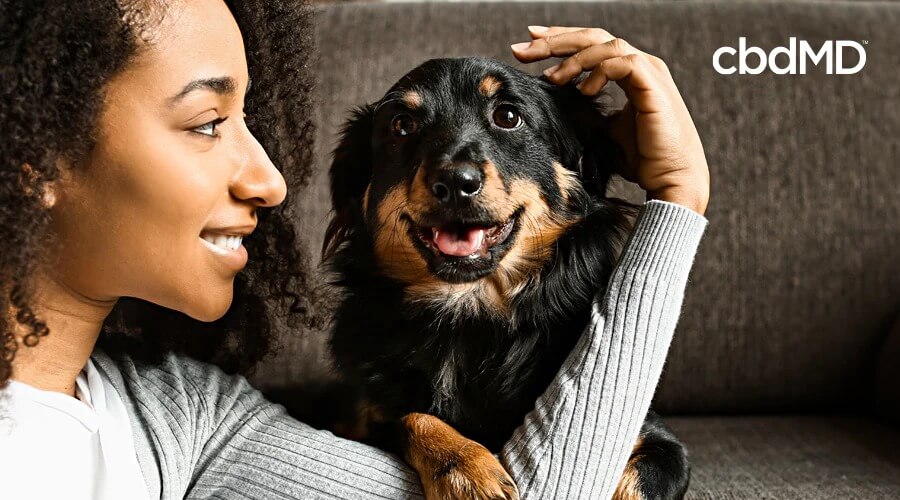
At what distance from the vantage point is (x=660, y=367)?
3.82 feet

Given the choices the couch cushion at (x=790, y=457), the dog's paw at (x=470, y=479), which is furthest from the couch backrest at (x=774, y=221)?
the dog's paw at (x=470, y=479)

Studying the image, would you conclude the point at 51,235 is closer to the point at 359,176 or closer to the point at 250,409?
the point at 250,409

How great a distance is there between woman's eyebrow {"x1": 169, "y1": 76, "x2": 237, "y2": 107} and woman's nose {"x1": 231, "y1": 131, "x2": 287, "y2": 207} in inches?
3.3


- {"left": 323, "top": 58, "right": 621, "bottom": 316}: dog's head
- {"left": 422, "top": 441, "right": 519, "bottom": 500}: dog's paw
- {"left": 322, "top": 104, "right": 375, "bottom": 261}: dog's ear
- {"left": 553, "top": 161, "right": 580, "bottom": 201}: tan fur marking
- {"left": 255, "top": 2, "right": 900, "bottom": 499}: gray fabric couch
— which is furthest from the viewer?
{"left": 255, "top": 2, "right": 900, "bottom": 499}: gray fabric couch

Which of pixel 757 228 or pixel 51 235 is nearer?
pixel 51 235

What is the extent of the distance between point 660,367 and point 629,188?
760mm

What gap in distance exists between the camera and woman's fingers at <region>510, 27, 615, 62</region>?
50.2 inches

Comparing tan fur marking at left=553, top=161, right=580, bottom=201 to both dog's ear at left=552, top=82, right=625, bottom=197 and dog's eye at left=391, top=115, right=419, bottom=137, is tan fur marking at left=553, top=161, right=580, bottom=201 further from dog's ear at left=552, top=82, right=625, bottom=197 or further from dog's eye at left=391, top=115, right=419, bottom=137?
dog's eye at left=391, top=115, right=419, bottom=137

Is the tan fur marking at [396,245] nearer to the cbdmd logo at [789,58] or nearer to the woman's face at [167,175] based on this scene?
the woman's face at [167,175]

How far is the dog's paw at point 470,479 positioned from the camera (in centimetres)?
108

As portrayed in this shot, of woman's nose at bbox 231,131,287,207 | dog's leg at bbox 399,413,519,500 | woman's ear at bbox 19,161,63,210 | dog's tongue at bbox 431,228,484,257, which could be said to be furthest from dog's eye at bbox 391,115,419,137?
woman's ear at bbox 19,161,63,210

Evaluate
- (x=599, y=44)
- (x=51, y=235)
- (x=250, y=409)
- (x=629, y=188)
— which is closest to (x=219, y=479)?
(x=250, y=409)

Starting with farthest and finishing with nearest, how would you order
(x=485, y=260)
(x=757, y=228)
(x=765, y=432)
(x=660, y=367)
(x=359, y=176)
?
(x=757, y=228), (x=765, y=432), (x=359, y=176), (x=485, y=260), (x=660, y=367)

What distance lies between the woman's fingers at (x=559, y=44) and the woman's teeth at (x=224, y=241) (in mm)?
490
